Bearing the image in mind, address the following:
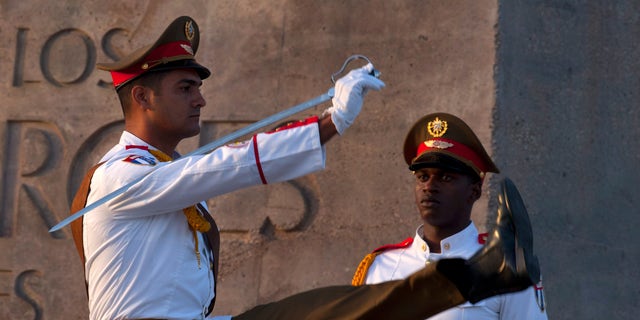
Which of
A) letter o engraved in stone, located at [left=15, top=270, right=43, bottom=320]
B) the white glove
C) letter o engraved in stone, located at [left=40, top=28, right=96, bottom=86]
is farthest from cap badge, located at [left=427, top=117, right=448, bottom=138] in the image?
letter o engraved in stone, located at [left=15, top=270, right=43, bottom=320]

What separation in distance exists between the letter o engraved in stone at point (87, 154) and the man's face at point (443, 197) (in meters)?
2.25

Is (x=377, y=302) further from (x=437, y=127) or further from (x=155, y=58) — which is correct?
(x=437, y=127)

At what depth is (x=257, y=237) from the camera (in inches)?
251

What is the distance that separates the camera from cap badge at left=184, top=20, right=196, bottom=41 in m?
4.64

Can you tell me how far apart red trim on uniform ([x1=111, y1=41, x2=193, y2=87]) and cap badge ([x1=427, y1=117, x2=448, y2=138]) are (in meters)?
1.10

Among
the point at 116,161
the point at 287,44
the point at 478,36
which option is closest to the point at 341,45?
the point at 287,44

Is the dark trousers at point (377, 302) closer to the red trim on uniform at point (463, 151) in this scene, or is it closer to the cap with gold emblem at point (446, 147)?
the cap with gold emblem at point (446, 147)

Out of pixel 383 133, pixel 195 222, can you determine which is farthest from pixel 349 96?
pixel 383 133

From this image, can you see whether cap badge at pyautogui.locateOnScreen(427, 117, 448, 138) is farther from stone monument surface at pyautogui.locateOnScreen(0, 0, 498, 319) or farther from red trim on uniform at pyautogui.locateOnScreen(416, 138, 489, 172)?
stone monument surface at pyautogui.locateOnScreen(0, 0, 498, 319)

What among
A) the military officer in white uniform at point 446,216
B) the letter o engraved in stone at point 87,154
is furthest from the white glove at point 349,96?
the letter o engraved in stone at point 87,154

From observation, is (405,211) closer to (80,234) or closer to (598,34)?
(598,34)

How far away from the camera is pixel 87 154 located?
6.77m

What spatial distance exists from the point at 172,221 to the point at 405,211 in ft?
6.90

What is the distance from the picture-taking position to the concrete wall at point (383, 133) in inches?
241
